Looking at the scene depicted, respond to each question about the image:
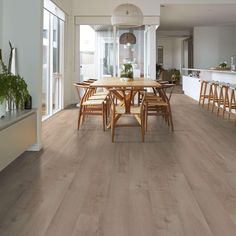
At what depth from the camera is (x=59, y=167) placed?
377cm

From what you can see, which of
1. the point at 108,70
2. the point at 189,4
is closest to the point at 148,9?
the point at 189,4

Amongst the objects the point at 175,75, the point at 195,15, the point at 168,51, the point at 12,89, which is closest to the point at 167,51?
the point at 168,51

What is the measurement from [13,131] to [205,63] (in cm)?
1280

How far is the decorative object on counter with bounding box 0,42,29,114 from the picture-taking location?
3.70m

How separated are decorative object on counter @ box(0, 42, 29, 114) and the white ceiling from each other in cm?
730

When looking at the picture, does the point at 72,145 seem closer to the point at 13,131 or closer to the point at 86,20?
the point at 13,131

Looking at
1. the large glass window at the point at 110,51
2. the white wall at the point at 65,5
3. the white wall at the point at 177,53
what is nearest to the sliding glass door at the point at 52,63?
the white wall at the point at 65,5

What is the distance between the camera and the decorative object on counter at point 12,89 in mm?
3703

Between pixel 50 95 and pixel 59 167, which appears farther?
pixel 50 95

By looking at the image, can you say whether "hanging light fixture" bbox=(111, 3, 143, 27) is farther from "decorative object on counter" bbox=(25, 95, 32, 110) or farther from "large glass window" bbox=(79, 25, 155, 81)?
"large glass window" bbox=(79, 25, 155, 81)

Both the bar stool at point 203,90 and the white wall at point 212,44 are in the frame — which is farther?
the white wall at point 212,44

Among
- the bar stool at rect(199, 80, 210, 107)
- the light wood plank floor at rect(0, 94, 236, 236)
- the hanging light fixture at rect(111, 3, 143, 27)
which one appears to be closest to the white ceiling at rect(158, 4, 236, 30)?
the bar stool at rect(199, 80, 210, 107)

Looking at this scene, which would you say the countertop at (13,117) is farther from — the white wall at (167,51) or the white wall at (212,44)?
the white wall at (167,51)

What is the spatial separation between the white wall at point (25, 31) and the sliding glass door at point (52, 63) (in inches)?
121
